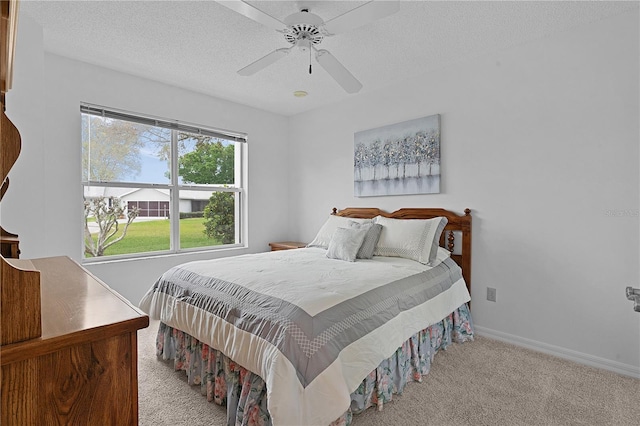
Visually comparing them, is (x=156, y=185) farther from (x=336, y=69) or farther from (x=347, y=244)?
(x=336, y=69)

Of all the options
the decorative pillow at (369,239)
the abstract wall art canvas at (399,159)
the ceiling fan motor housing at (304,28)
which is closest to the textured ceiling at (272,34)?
the ceiling fan motor housing at (304,28)

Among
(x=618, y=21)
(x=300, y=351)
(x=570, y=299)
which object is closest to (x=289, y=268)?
(x=300, y=351)

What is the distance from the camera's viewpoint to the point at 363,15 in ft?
6.17

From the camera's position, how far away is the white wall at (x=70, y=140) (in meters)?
2.40

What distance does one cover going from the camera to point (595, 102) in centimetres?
239

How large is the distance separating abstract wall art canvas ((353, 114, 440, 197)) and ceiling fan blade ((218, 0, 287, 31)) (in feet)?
5.89

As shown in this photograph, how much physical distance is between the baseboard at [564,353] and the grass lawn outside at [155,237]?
3.24 m

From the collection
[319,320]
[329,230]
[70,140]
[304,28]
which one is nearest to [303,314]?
[319,320]

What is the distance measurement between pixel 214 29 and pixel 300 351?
7.81 ft

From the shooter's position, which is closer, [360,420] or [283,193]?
[360,420]

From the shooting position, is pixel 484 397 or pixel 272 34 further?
pixel 272 34

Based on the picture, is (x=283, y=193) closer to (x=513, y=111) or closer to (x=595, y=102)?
(x=513, y=111)

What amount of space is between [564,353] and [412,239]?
4.72 feet

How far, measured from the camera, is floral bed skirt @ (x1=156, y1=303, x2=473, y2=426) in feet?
5.17
